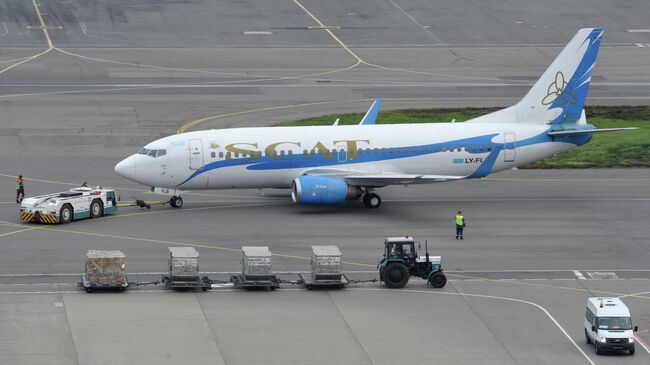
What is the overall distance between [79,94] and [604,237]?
50862mm

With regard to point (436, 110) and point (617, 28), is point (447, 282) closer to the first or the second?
point (436, 110)

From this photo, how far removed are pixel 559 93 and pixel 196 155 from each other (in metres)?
22.2

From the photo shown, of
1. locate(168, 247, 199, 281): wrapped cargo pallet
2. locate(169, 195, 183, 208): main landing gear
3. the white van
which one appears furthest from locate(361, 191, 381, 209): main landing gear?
the white van

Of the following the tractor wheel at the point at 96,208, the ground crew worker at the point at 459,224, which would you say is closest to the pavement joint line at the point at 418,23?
the ground crew worker at the point at 459,224

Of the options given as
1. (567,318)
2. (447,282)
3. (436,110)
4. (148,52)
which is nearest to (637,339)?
(567,318)

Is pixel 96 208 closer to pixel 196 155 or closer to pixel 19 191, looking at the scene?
pixel 19 191

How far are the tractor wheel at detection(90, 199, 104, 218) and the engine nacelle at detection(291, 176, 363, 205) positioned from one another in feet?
35.1

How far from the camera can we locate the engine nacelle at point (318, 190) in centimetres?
7338

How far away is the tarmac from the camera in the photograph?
173ft

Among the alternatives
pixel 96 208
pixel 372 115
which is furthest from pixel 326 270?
pixel 372 115

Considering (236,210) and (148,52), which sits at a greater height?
(148,52)

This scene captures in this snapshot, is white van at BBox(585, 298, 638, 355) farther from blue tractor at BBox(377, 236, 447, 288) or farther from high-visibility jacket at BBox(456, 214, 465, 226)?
high-visibility jacket at BBox(456, 214, 465, 226)

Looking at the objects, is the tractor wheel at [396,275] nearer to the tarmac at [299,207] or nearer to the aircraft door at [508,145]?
the tarmac at [299,207]

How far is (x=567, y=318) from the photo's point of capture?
2189 inches
